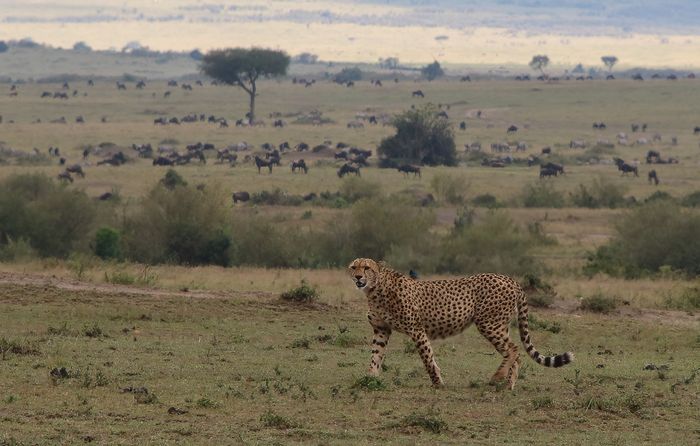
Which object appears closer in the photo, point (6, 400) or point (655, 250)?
point (6, 400)

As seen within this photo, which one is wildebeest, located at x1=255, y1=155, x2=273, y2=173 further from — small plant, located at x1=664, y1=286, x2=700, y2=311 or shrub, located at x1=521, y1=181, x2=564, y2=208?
small plant, located at x1=664, y1=286, x2=700, y2=311

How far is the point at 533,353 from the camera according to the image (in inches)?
543

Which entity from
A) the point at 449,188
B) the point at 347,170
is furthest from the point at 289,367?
the point at 347,170

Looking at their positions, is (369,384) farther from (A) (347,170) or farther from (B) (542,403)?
(A) (347,170)

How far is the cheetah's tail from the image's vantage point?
13305 mm

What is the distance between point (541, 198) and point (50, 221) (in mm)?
20569

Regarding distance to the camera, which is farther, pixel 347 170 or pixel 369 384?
pixel 347 170

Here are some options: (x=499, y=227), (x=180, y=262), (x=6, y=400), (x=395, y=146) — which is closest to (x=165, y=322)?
(x=6, y=400)

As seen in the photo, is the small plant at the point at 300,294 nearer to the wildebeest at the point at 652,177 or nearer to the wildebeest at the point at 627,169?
the wildebeest at the point at 652,177

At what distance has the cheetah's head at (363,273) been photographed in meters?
13.1

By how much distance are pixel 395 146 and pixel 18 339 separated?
170ft

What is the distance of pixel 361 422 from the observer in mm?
11828

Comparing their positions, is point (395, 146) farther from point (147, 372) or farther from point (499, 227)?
point (147, 372)

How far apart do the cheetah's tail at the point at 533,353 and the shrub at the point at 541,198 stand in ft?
111
